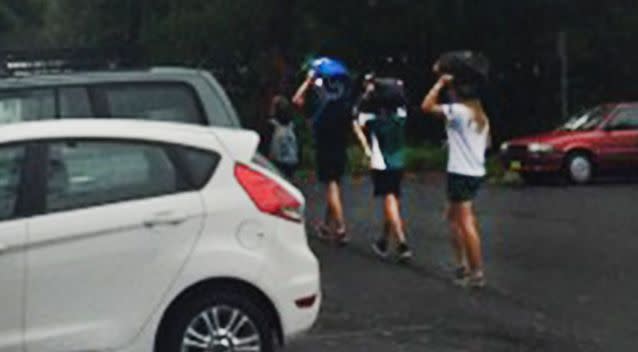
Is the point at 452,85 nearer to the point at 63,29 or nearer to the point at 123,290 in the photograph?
the point at 123,290

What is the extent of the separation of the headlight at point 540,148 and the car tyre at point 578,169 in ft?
1.22

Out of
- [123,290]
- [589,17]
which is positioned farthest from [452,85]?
[589,17]

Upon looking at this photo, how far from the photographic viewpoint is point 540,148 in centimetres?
2652

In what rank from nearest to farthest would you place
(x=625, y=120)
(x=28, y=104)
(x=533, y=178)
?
(x=28, y=104)
(x=533, y=178)
(x=625, y=120)

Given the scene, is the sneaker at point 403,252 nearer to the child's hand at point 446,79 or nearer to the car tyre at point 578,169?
the child's hand at point 446,79

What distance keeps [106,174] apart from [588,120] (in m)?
20.9

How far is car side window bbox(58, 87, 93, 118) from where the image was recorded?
8.95 metres

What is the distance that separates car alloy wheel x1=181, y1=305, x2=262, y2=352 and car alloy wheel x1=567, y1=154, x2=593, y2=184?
19221mm

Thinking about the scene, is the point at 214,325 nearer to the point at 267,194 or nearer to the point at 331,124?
the point at 267,194

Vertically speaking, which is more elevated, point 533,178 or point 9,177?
point 9,177

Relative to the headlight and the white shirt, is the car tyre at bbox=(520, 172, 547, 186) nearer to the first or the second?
the headlight

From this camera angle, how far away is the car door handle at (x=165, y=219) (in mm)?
7504

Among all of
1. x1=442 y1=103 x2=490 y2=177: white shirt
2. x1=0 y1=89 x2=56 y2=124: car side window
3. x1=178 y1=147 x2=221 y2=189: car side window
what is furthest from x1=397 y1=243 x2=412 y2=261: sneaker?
x1=178 y1=147 x2=221 y2=189: car side window

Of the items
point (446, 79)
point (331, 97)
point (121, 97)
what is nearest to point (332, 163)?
point (331, 97)
